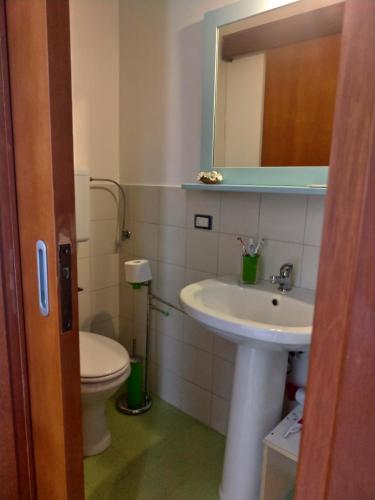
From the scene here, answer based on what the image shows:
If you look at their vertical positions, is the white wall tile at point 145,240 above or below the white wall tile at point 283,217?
below

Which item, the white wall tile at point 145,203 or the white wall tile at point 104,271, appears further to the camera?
the white wall tile at point 104,271

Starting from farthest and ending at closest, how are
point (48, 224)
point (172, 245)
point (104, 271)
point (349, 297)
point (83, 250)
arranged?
1. point (104, 271)
2. point (83, 250)
3. point (172, 245)
4. point (48, 224)
5. point (349, 297)

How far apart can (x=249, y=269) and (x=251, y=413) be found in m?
0.54

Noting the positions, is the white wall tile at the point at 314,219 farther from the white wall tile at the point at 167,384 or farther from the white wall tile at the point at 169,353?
the white wall tile at the point at 167,384

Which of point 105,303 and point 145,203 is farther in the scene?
point 105,303

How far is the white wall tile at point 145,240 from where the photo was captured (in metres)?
1.89

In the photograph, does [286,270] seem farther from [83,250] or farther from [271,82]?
[83,250]

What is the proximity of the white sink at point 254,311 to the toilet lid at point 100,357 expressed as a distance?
505mm

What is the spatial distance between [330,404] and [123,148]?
5.97 feet

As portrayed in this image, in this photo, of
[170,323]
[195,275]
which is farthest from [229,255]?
[170,323]

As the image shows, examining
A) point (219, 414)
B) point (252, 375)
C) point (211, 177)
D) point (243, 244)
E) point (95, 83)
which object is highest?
point (95, 83)

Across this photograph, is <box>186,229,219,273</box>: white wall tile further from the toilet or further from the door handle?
the door handle

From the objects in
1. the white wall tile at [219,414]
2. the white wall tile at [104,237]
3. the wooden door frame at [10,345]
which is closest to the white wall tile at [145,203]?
the white wall tile at [104,237]

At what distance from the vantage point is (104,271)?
6.72 ft
